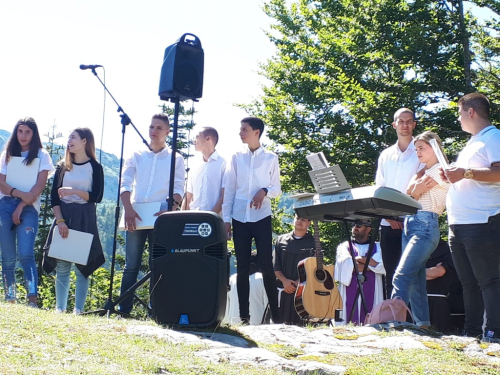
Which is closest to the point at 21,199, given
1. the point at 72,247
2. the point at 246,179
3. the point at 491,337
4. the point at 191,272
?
the point at 72,247

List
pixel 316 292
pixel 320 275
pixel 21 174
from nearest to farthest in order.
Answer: pixel 21 174 < pixel 316 292 < pixel 320 275

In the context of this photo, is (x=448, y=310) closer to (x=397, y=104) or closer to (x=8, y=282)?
(x=8, y=282)

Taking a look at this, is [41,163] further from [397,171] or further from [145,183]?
[397,171]

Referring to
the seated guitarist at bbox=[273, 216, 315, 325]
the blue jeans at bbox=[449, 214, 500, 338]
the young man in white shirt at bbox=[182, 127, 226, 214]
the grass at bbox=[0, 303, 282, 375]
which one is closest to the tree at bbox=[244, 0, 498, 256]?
the seated guitarist at bbox=[273, 216, 315, 325]

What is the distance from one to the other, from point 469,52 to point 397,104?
268 centimetres

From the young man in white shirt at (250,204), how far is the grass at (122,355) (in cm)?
157

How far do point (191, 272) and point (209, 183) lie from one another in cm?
217

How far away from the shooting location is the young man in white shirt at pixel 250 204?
6.79 meters

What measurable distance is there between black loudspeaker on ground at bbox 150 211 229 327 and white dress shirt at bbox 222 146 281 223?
1368 mm

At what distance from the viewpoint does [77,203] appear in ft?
23.5

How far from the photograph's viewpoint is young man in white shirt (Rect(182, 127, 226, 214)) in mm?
7473

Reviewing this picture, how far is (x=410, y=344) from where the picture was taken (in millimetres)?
5016

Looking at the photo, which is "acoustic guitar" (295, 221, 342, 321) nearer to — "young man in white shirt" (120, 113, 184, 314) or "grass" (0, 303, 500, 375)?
"young man in white shirt" (120, 113, 184, 314)

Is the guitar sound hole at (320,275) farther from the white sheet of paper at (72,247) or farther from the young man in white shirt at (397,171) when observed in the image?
the white sheet of paper at (72,247)
